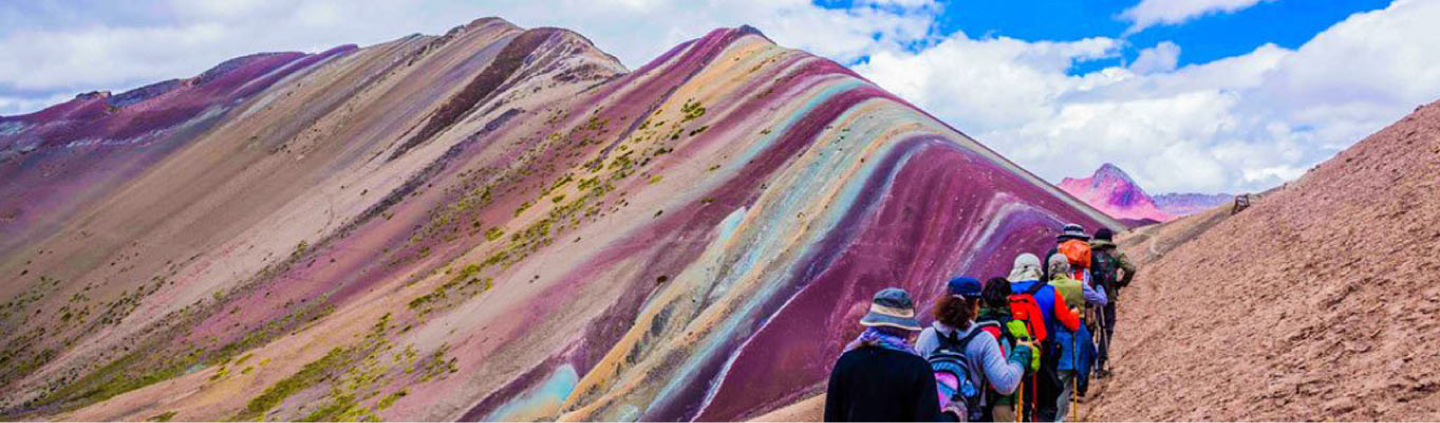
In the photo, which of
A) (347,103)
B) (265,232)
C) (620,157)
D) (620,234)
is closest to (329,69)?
(347,103)

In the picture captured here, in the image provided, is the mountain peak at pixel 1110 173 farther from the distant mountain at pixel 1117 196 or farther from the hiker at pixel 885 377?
the hiker at pixel 885 377

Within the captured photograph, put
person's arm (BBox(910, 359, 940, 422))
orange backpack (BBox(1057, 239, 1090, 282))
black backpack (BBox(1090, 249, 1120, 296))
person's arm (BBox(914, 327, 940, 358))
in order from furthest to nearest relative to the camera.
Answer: black backpack (BBox(1090, 249, 1120, 296))
orange backpack (BBox(1057, 239, 1090, 282))
person's arm (BBox(914, 327, 940, 358))
person's arm (BBox(910, 359, 940, 422))

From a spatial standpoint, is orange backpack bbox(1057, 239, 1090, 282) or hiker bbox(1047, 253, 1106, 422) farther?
orange backpack bbox(1057, 239, 1090, 282)

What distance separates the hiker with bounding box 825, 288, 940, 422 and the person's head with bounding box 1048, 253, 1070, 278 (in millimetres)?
4894

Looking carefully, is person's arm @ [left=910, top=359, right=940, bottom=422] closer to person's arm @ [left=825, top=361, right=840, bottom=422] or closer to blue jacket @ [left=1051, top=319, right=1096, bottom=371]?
person's arm @ [left=825, top=361, right=840, bottom=422]

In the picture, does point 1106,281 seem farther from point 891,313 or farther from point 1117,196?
point 1117,196

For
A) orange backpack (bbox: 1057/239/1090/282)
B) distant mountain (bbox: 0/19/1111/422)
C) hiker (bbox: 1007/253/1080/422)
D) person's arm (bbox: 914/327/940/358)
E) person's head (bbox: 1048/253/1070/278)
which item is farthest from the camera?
distant mountain (bbox: 0/19/1111/422)

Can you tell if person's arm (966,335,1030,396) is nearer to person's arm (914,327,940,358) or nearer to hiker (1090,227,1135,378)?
person's arm (914,327,940,358)

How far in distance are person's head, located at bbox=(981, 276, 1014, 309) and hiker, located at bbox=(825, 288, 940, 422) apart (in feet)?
6.21

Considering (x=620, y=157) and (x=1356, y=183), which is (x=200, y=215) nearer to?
(x=620, y=157)

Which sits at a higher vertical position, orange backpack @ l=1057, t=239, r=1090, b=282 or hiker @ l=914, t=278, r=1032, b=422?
orange backpack @ l=1057, t=239, r=1090, b=282

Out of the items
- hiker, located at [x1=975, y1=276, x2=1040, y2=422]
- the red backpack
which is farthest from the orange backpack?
hiker, located at [x1=975, y1=276, x2=1040, y2=422]

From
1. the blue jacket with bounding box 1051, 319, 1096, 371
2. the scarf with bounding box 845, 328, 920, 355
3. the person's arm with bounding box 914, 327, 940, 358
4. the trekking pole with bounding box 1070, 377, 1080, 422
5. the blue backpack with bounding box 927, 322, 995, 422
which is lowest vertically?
the trekking pole with bounding box 1070, 377, 1080, 422

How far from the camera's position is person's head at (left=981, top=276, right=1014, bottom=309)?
8141 millimetres
